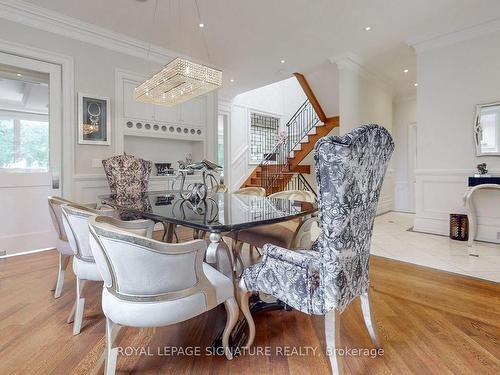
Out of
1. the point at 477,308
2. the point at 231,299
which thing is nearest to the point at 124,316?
the point at 231,299

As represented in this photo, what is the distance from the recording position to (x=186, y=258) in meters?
1.12

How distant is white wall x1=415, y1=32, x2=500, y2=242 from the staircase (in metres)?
2.30

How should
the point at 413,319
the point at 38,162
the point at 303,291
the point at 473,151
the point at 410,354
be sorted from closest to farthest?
the point at 303,291
the point at 410,354
the point at 413,319
the point at 38,162
the point at 473,151

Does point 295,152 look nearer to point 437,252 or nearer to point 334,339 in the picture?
point 437,252

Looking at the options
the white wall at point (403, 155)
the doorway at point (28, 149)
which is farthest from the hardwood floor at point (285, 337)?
the white wall at point (403, 155)

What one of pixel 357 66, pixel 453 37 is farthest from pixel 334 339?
pixel 357 66

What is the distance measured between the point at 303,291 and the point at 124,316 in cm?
78

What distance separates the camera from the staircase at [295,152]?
6.56 meters

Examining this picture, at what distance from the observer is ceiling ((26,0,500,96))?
10.9 feet

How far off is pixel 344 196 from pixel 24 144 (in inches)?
157

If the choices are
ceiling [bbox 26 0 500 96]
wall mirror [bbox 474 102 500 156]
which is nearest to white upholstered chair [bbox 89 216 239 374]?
ceiling [bbox 26 0 500 96]

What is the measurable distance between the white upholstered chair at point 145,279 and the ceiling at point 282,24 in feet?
10.6

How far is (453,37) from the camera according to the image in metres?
3.98

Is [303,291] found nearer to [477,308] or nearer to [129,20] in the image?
[477,308]
